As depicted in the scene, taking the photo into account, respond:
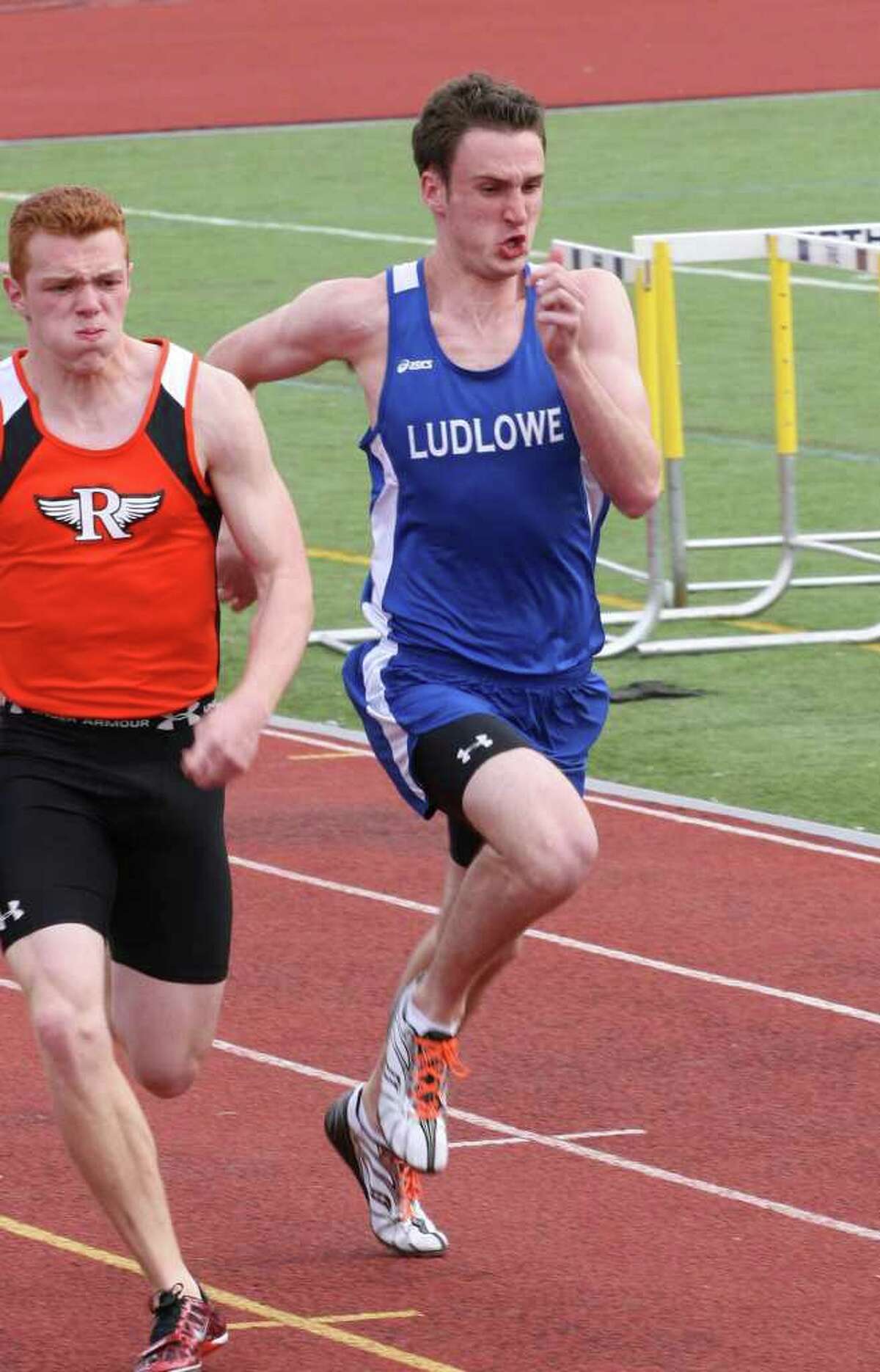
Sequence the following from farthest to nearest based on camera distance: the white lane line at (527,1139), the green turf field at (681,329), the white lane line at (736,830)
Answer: the green turf field at (681,329)
the white lane line at (736,830)
the white lane line at (527,1139)

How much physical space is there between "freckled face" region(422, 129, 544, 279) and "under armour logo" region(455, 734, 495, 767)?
85 cm

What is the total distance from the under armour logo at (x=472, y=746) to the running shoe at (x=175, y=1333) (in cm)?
111

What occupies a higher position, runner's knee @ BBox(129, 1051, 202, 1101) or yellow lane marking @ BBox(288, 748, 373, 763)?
runner's knee @ BBox(129, 1051, 202, 1101)

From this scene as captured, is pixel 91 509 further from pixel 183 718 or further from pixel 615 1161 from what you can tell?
pixel 615 1161

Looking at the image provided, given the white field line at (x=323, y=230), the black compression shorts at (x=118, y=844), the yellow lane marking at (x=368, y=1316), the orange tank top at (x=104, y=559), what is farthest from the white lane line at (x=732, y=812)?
the white field line at (x=323, y=230)

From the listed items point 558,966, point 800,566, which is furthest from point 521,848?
point 800,566

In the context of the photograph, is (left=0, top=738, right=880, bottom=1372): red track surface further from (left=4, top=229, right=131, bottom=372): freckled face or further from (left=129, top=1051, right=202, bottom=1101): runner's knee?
(left=4, top=229, right=131, bottom=372): freckled face

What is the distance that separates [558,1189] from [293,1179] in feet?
1.69

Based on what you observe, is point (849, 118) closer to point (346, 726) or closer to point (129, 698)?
point (346, 726)

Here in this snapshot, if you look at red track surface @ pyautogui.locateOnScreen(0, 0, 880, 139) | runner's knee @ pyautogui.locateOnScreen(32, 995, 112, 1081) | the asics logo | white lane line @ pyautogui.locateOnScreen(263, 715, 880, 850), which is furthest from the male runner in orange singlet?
red track surface @ pyautogui.locateOnScreen(0, 0, 880, 139)

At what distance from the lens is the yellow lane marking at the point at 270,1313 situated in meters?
4.82

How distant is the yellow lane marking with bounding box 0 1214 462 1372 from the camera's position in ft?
15.8

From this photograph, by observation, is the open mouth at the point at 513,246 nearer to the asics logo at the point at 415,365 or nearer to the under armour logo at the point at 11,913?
the asics logo at the point at 415,365

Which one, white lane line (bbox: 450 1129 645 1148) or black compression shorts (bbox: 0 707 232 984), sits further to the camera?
white lane line (bbox: 450 1129 645 1148)
